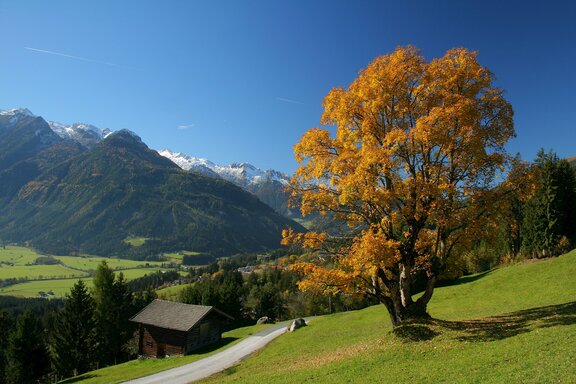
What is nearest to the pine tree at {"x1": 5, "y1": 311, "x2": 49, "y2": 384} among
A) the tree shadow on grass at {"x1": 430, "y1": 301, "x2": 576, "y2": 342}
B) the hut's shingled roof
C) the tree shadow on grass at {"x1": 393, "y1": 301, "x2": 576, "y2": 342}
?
the hut's shingled roof

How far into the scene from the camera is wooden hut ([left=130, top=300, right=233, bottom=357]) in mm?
61906

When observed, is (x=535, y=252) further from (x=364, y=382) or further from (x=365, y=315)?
(x=364, y=382)

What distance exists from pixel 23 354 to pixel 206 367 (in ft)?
141

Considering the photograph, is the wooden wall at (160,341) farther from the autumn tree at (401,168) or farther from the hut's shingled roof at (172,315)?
the autumn tree at (401,168)

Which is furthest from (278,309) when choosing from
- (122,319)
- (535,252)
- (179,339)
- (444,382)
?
(444,382)

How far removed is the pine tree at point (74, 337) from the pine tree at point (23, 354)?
12.5 ft

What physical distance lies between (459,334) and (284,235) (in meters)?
11.9

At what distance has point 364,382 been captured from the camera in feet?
58.7

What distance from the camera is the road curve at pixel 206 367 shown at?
38781mm

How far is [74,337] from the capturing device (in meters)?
70.2

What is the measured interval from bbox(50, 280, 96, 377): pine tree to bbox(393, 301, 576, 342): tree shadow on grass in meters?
67.2

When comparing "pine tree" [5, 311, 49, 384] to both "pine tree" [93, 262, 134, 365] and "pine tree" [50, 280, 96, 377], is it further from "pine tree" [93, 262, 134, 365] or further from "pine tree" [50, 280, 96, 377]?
"pine tree" [93, 262, 134, 365]

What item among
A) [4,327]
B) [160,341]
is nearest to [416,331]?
[160,341]

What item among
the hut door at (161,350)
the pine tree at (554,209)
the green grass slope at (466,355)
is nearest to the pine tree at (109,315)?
the hut door at (161,350)
